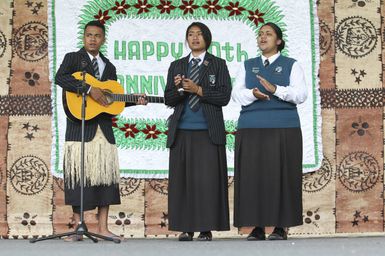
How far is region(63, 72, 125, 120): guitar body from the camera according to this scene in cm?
708

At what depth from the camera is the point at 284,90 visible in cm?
706

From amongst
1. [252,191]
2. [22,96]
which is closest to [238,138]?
[252,191]

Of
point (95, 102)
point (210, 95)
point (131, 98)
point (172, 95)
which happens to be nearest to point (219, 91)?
point (210, 95)

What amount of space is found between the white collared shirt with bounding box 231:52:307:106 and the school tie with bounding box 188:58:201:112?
27cm

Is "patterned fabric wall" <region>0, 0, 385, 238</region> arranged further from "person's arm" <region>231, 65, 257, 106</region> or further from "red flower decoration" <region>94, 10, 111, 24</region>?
"person's arm" <region>231, 65, 257, 106</region>

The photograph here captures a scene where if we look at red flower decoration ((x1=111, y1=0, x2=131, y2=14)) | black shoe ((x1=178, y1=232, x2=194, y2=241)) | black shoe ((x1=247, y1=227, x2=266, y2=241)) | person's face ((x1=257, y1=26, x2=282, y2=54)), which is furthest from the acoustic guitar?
red flower decoration ((x1=111, y1=0, x2=131, y2=14))

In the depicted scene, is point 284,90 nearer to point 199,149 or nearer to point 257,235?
point 199,149

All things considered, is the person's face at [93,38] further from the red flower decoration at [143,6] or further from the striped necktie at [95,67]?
the red flower decoration at [143,6]

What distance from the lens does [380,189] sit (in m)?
8.52

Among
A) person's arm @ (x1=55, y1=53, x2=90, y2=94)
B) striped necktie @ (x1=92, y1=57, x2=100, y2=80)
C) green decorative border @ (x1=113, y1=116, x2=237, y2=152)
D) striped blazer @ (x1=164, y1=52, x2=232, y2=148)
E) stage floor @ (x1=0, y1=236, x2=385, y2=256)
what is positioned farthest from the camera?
green decorative border @ (x1=113, y1=116, x2=237, y2=152)

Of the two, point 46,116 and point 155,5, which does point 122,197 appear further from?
point 155,5

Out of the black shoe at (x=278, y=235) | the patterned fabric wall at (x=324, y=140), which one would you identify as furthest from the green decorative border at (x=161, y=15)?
the black shoe at (x=278, y=235)

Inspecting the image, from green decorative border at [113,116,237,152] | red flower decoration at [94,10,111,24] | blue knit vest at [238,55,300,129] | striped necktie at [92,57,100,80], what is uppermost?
red flower decoration at [94,10,111,24]

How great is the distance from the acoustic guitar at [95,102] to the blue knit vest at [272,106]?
0.61 meters
